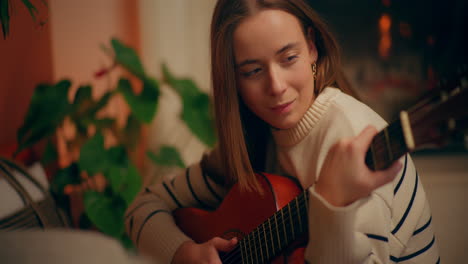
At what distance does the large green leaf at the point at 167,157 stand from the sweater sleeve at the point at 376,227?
104 centimetres

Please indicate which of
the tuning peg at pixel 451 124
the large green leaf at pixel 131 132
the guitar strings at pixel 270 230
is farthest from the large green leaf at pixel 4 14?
the large green leaf at pixel 131 132

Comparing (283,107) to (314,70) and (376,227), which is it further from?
(376,227)

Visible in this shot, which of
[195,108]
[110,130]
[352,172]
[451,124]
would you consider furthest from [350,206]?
[110,130]

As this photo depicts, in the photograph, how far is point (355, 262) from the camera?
525mm

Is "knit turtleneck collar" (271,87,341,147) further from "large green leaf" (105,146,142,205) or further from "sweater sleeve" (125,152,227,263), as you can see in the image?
"large green leaf" (105,146,142,205)

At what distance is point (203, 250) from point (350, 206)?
Answer: 36 cm

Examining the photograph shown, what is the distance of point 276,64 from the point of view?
611mm

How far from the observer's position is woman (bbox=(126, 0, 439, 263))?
0.50m

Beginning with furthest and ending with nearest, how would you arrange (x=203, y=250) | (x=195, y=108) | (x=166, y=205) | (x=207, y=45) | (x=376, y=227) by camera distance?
(x=207, y=45)
(x=195, y=108)
(x=166, y=205)
(x=203, y=250)
(x=376, y=227)

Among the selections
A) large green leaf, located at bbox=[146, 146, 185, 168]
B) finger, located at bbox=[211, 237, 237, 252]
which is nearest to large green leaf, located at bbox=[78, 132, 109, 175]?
large green leaf, located at bbox=[146, 146, 185, 168]

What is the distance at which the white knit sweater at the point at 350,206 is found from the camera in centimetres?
51

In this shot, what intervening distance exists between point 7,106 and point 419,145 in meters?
1.18

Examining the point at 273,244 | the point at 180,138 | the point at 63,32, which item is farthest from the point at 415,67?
the point at 63,32

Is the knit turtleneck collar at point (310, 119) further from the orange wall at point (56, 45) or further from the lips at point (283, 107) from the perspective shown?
the orange wall at point (56, 45)
